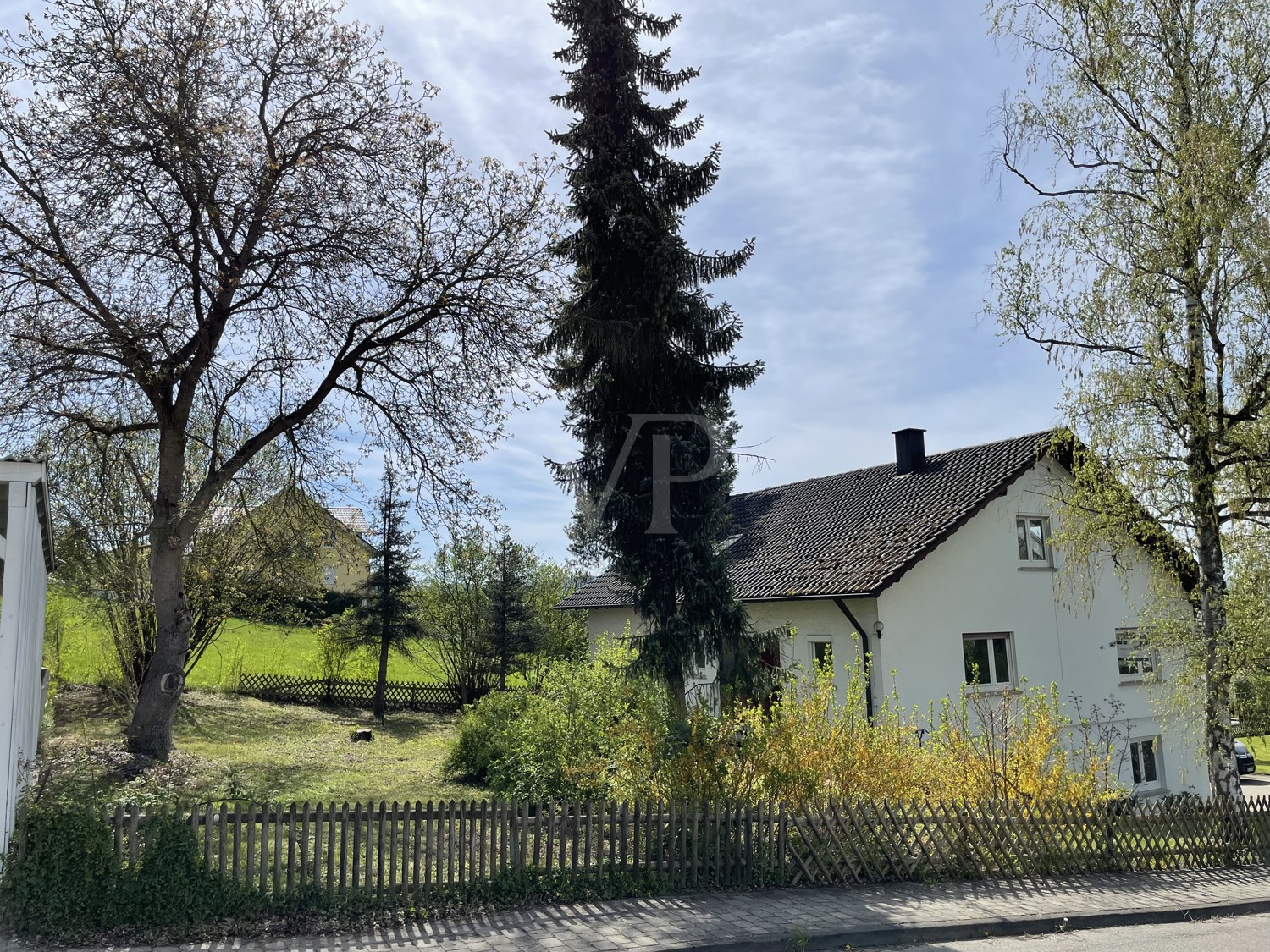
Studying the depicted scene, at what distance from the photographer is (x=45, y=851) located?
7.27 meters

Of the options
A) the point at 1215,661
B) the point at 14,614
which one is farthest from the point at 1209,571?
the point at 14,614

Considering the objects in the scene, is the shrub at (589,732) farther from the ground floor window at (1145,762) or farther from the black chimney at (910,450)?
the ground floor window at (1145,762)

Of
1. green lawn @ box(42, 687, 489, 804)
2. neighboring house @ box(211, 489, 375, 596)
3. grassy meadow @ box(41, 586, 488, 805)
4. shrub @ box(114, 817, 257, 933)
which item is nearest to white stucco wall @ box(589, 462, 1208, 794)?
green lawn @ box(42, 687, 489, 804)

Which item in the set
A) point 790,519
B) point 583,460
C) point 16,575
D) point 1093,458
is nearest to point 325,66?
point 583,460

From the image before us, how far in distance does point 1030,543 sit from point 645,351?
1241cm

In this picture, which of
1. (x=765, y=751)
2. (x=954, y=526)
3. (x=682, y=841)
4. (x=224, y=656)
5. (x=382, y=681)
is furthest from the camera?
(x=224, y=656)

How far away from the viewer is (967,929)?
27.6 feet

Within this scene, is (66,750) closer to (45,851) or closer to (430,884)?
(45,851)

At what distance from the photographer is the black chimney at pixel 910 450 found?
23.6m

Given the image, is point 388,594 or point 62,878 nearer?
point 62,878

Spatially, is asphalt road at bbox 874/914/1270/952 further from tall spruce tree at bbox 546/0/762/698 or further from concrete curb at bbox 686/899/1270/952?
tall spruce tree at bbox 546/0/762/698

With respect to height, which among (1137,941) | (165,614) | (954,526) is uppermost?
(954,526)

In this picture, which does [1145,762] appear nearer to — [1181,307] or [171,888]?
[1181,307]

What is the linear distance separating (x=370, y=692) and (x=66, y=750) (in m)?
15.9
